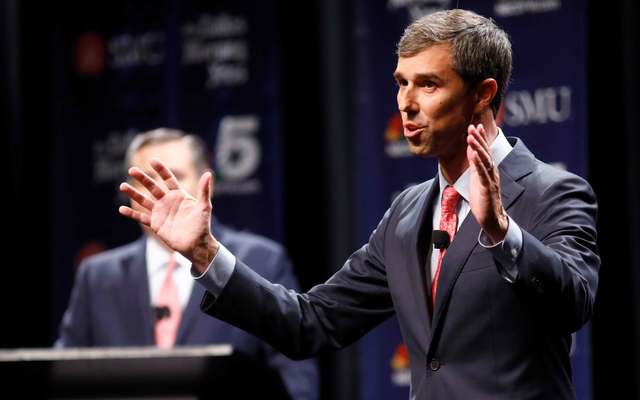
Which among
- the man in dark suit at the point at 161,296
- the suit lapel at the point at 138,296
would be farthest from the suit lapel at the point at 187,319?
the suit lapel at the point at 138,296

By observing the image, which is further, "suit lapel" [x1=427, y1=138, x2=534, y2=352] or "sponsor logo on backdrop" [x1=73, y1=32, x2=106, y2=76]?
"sponsor logo on backdrop" [x1=73, y1=32, x2=106, y2=76]

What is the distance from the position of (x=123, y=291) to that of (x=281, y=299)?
6.57 ft

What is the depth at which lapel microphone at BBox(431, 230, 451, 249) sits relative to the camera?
219 cm

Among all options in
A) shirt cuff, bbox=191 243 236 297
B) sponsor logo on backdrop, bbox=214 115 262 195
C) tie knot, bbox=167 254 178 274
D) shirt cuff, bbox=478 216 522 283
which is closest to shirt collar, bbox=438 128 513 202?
shirt cuff, bbox=478 216 522 283

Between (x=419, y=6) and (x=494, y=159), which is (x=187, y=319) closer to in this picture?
(x=419, y=6)

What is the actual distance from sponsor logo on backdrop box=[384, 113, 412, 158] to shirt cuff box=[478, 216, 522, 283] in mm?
3067

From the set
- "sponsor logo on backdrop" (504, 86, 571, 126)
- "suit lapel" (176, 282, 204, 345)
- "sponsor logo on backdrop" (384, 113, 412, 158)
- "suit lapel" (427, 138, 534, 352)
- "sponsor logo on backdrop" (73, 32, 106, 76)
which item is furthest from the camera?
"sponsor logo on backdrop" (73, 32, 106, 76)

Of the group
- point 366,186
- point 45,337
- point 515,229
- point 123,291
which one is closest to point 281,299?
point 515,229

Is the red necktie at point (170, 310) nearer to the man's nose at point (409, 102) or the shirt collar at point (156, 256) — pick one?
the shirt collar at point (156, 256)

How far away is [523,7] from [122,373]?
2.76 m

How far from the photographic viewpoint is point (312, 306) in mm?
2402

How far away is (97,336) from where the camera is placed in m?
4.24

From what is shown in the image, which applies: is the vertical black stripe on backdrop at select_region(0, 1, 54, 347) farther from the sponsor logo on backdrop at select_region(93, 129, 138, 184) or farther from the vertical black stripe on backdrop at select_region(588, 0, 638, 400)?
the vertical black stripe on backdrop at select_region(588, 0, 638, 400)

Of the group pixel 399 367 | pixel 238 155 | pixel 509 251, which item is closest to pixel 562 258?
pixel 509 251
